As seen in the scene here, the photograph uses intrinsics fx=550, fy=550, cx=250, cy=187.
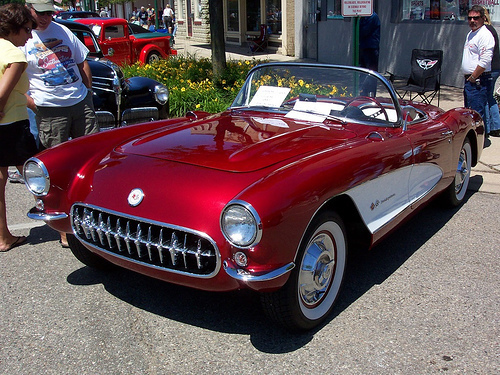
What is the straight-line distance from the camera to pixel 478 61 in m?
6.88

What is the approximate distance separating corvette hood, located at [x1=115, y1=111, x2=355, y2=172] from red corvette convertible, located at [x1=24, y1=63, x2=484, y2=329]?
0.04ft

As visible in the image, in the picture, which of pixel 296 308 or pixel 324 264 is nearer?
pixel 296 308

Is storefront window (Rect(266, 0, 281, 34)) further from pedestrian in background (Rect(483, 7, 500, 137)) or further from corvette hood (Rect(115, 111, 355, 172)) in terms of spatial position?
corvette hood (Rect(115, 111, 355, 172))

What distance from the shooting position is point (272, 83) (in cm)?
443

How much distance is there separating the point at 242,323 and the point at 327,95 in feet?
6.16

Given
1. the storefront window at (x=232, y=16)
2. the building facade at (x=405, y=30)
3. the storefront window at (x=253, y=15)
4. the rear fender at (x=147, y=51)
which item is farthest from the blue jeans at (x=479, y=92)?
the storefront window at (x=232, y=16)

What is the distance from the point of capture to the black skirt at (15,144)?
424 cm

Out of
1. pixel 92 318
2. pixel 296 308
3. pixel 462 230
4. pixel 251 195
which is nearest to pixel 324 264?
pixel 296 308

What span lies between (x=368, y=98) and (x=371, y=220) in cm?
111

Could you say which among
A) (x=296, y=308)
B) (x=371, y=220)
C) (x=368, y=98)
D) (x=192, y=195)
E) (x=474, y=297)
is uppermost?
(x=368, y=98)

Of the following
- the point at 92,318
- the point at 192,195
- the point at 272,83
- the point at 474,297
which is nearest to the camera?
the point at 192,195

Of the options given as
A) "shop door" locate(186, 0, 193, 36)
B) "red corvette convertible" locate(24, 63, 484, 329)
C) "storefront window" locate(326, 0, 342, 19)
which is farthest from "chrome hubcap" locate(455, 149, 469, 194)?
"shop door" locate(186, 0, 193, 36)

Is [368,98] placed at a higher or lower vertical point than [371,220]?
higher

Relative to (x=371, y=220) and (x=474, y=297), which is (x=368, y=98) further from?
(x=474, y=297)
